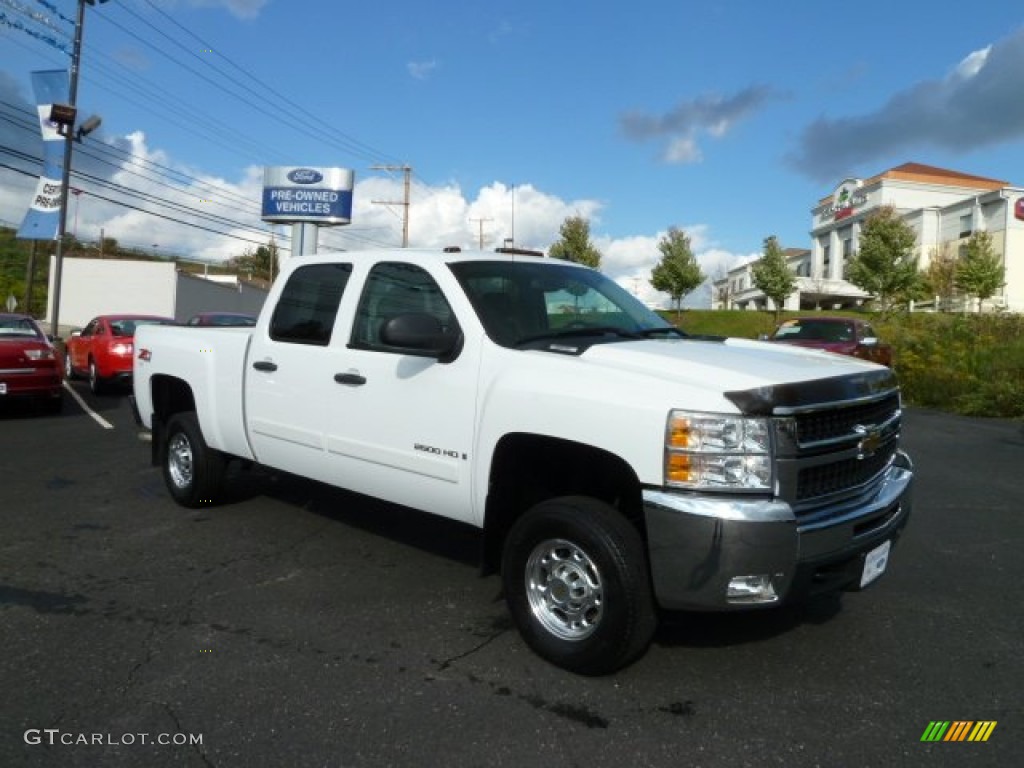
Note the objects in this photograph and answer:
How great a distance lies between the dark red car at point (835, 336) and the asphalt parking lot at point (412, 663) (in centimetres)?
900

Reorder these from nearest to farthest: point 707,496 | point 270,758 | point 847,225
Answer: point 270,758
point 707,496
point 847,225

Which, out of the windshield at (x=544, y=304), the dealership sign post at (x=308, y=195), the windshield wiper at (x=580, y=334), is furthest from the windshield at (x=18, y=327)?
the dealership sign post at (x=308, y=195)

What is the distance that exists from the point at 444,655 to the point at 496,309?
1700mm

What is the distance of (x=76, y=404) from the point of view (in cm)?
1318

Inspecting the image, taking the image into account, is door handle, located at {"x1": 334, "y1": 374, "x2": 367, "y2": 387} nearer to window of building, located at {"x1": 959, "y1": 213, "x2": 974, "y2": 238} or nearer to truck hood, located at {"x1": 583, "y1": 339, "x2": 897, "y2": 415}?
truck hood, located at {"x1": 583, "y1": 339, "x2": 897, "y2": 415}

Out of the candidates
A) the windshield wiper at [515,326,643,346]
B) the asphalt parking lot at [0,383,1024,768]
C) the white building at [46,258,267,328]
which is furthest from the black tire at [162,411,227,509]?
the white building at [46,258,267,328]

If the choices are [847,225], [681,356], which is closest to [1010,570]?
[681,356]

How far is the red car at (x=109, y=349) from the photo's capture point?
1409 centimetres

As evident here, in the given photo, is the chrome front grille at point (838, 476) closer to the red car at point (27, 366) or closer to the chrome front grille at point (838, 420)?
the chrome front grille at point (838, 420)

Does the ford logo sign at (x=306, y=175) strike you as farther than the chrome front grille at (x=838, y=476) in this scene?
Yes

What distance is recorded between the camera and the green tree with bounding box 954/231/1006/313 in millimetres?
40656

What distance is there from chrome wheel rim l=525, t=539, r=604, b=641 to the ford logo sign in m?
36.5

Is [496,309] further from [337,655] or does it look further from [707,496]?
[337,655]

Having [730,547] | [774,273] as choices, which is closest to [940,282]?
[774,273]
